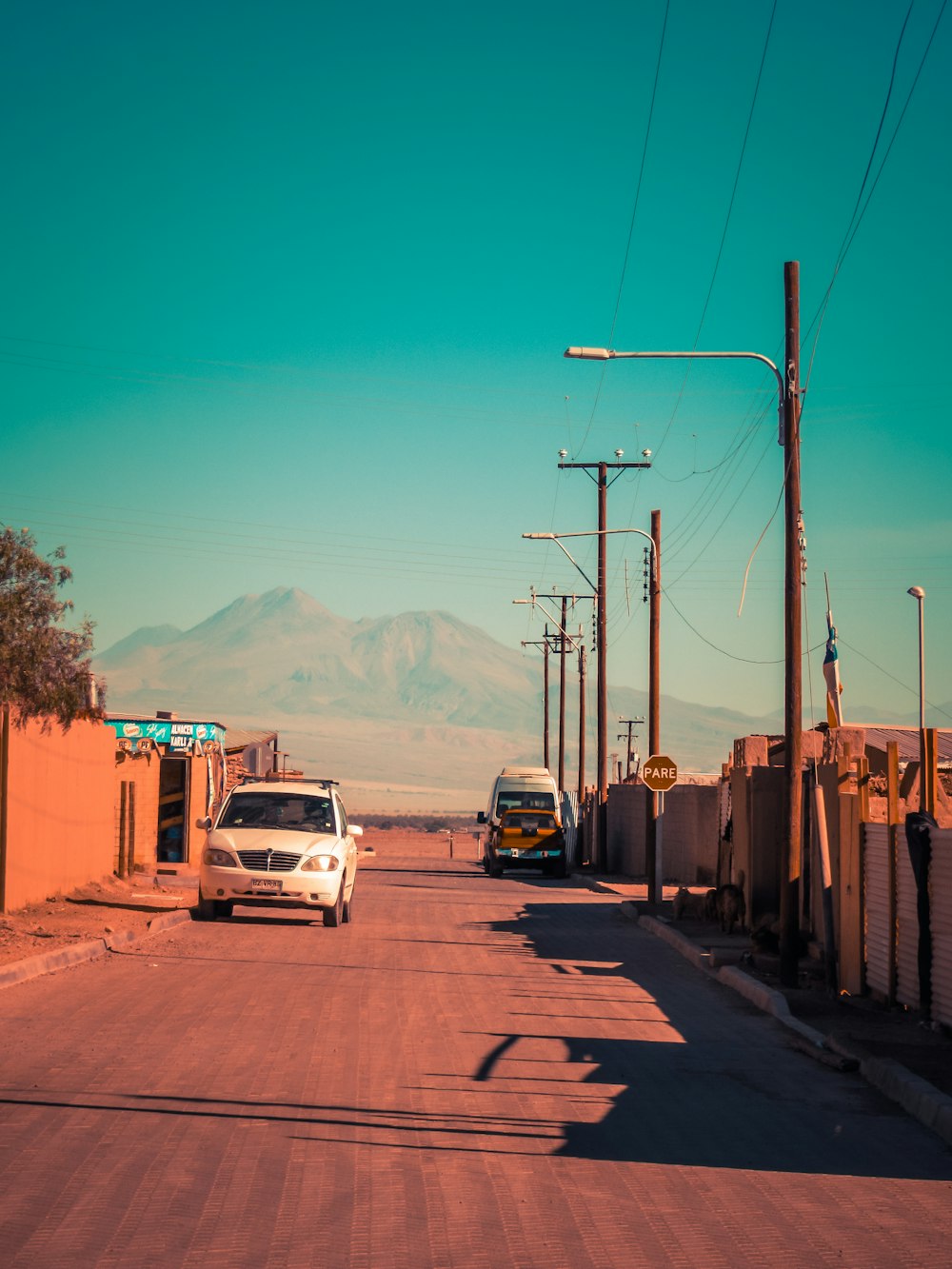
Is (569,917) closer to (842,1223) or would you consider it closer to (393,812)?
(842,1223)

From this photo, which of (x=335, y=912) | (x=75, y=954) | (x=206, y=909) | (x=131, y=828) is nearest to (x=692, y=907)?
(x=335, y=912)

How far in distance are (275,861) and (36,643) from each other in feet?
30.6

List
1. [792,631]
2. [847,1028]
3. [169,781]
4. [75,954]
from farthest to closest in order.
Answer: [169,781], [792,631], [75,954], [847,1028]

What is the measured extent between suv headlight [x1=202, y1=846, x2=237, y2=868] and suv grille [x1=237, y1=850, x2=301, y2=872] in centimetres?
29

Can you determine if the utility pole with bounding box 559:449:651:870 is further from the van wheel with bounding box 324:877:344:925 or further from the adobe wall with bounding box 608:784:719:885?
the van wheel with bounding box 324:877:344:925

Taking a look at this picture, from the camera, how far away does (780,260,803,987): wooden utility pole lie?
1627 cm

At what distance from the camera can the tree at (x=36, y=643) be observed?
87.7ft

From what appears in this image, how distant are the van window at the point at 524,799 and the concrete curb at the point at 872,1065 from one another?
25.2 metres

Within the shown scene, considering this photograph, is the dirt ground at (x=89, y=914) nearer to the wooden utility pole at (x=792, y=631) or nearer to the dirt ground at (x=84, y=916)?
the dirt ground at (x=84, y=916)

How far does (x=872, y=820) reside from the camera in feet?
50.6

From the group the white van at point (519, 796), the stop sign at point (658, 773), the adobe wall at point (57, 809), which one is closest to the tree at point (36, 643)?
the adobe wall at point (57, 809)

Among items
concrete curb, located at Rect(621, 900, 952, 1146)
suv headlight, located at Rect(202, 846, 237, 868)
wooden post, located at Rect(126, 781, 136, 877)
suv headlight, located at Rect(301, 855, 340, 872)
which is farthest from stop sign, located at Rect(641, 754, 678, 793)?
wooden post, located at Rect(126, 781, 136, 877)

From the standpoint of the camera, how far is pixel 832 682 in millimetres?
24438

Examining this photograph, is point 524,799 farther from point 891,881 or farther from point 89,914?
point 891,881
